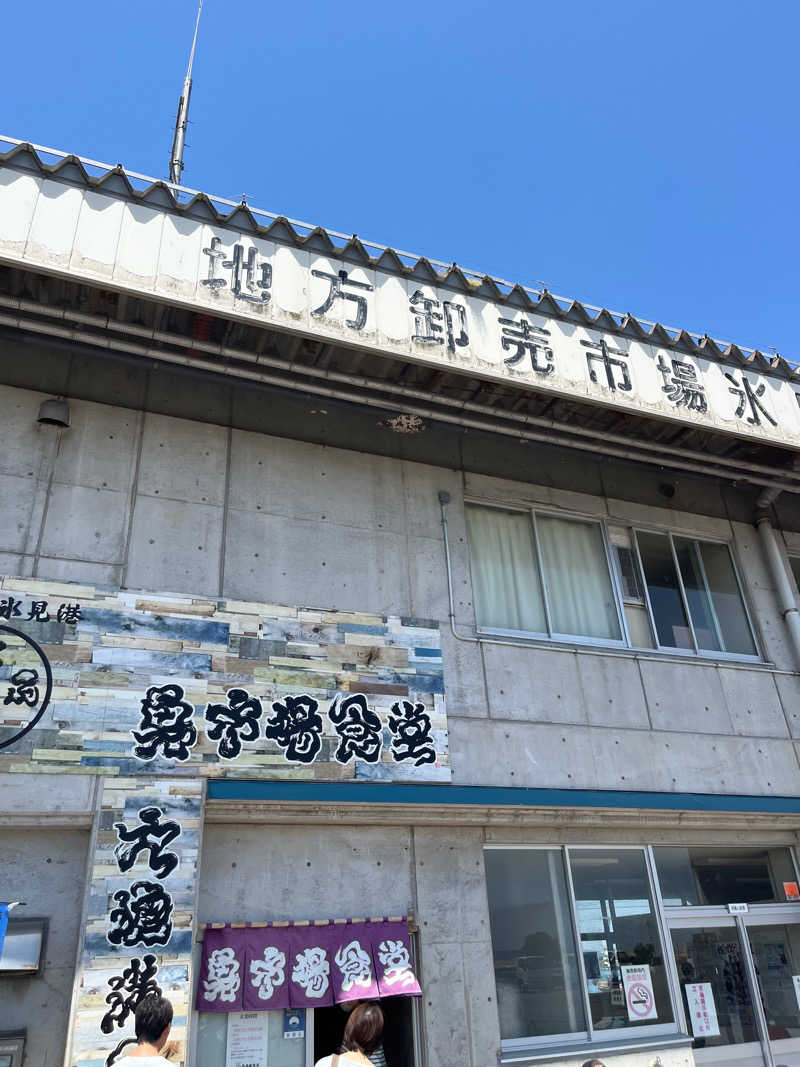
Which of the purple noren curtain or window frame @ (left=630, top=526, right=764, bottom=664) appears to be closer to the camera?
the purple noren curtain

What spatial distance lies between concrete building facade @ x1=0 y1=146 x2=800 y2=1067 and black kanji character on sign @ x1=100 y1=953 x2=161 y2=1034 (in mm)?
42

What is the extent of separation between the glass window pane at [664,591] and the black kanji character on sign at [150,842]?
6.39m

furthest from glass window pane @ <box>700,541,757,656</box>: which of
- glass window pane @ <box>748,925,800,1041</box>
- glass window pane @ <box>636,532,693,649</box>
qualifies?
glass window pane @ <box>748,925,800,1041</box>

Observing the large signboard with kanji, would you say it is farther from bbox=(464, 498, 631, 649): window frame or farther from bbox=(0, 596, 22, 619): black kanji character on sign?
bbox=(464, 498, 631, 649): window frame

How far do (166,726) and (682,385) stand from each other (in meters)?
6.86

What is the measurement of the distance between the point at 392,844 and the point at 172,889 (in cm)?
217

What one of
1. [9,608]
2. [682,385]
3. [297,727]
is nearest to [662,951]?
[297,727]

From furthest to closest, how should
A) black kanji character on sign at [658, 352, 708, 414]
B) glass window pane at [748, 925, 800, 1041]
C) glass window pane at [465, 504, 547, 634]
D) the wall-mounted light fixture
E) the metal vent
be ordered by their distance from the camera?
the metal vent → glass window pane at [465, 504, 547, 634] → black kanji character on sign at [658, 352, 708, 414] → glass window pane at [748, 925, 800, 1041] → the wall-mounted light fixture

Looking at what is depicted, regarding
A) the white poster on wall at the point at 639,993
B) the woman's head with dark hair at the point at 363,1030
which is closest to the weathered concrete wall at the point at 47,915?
the woman's head with dark hair at the point at 363,1030

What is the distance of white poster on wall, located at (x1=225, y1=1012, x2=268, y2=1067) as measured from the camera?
654 centimetres

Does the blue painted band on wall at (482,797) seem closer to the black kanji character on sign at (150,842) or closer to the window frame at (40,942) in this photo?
the black kanji character on sign at (150,842)

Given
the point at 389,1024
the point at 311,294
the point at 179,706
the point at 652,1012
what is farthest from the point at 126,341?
the point at 652,1012

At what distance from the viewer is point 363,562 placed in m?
8.73

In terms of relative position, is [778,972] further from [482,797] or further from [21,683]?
[21,683]
